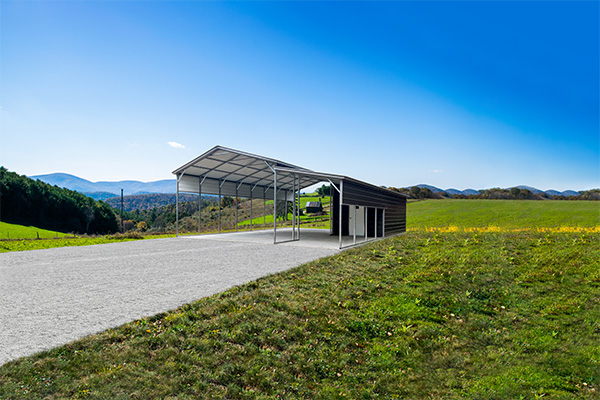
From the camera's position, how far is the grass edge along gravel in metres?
3.62

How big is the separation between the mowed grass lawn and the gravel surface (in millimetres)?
560

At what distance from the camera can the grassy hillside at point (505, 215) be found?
94.1 feet

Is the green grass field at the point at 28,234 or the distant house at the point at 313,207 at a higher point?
the distant house at the point at 313,207

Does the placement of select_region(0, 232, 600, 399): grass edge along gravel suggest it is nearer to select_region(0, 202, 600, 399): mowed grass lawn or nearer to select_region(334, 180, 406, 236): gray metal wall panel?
select_region(0, 202, 600, 399): mowed grass lawn

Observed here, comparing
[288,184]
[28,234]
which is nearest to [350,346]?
[288,184]

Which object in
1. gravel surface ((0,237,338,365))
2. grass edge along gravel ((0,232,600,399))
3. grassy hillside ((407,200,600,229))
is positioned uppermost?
grassy hillside ((407,200,600,229))

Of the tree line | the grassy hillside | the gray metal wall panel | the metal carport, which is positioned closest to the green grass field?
the metal carport

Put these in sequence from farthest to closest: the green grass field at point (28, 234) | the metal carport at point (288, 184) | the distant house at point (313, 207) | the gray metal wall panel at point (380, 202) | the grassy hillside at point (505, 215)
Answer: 1. the distant house at point (313, 207)
2. the grassy hillside at point (505, 215)
3. the green grass field at point (28, 234)
4. the metal carport at point (288, 184)
5. the gray metal wall panel at point (380, 202)

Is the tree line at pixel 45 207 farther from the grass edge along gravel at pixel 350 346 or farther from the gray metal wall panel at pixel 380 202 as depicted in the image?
the grass edge along gravel at pixel 350 346

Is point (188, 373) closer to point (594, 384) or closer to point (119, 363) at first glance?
point (119, 363)

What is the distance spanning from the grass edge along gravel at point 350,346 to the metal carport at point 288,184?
7.41 metres

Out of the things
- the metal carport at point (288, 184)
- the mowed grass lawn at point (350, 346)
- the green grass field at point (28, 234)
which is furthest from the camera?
the green grass field at point (28, 234)

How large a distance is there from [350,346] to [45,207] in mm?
63569

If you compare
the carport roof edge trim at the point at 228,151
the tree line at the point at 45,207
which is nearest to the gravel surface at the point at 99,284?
the carport roof edge trim at the point at 228,151
